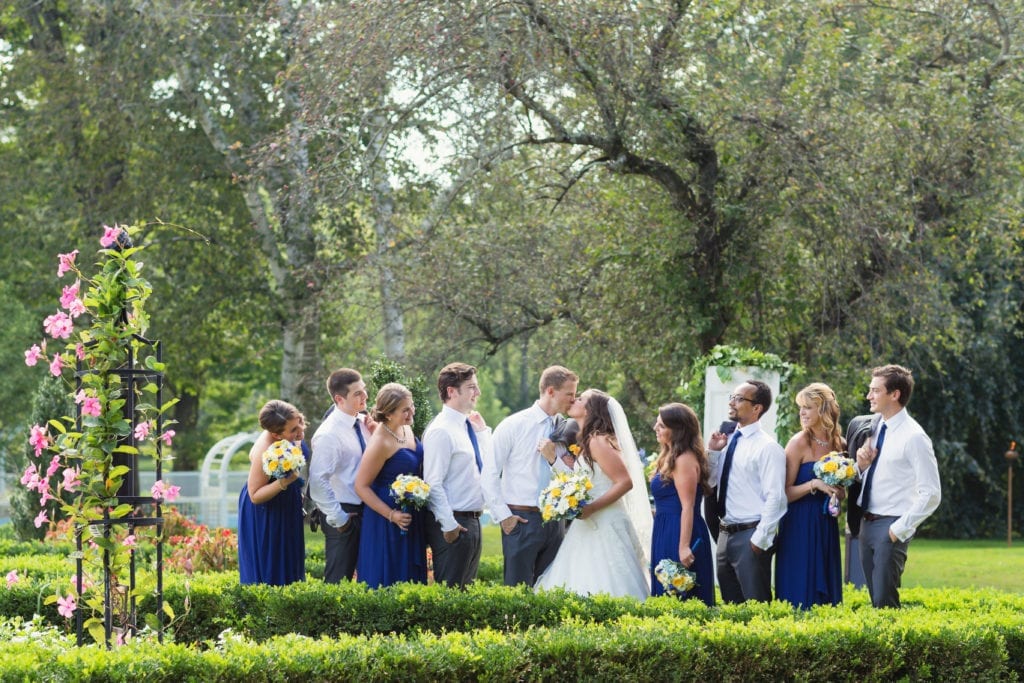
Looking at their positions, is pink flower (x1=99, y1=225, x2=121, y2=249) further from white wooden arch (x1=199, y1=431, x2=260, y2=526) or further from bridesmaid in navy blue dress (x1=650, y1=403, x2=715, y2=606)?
white wooden arch (x1=199, y1=431, x2=260, y2=526)

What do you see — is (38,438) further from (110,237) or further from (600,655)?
(600,655)

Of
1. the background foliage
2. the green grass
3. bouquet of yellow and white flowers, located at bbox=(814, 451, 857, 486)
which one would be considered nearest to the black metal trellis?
bouquet of yellow and white flowers, located at bbox=(814, 451, 857, 486)

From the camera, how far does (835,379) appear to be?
1511 cm

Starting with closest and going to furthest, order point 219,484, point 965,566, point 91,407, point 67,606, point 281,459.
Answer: point 91,407, point 67,606, point 281,459, point 965,566, point 219,484

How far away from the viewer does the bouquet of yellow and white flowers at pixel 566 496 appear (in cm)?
757

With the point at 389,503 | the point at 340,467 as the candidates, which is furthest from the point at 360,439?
the point at 389,503

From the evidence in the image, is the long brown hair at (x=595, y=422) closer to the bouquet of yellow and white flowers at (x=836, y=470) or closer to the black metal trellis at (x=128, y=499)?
the bouquet of yellow and white flowers at (x=836, y=470)

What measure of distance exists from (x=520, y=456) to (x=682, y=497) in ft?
3.90

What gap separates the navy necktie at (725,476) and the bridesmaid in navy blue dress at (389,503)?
6.24 ft

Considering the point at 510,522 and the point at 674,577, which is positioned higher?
the point at 510,522

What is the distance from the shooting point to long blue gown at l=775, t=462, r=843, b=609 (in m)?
7.75

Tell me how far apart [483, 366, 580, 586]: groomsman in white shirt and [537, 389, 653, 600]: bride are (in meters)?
0.22

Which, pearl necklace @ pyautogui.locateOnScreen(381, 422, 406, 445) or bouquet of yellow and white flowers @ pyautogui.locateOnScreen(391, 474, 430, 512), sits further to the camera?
pearl necklace @ pyautogui.locateOnScreen(381, 422, 406, 445)

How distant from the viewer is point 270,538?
8.40 metres
